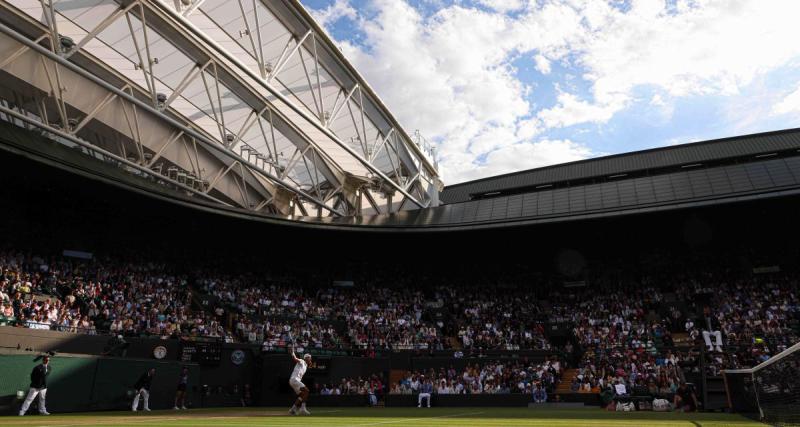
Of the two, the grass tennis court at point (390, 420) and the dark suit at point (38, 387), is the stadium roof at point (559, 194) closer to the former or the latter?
the dark suit at point (38, 387)

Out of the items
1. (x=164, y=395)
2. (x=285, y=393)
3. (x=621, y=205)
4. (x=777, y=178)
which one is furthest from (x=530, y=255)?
(x=164, y=395)

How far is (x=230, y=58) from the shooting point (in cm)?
1905

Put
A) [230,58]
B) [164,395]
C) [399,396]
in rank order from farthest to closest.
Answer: [399,396] → [164,395] → [230,58]

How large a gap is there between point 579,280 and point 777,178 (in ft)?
43.0

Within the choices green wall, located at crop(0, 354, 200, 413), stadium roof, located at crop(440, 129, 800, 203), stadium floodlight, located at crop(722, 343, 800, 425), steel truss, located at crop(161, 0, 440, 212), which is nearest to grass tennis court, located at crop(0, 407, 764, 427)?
stadium floodlight, located at crop(722, 343, 800, 425)

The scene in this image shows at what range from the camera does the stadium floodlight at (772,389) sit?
11078mm

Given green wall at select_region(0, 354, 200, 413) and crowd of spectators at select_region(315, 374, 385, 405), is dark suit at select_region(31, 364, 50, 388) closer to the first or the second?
green wall at select_region(0, 354, 200, 413)

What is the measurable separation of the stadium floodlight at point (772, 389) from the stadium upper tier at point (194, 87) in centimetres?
1722

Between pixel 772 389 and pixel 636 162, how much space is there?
30.6 meters

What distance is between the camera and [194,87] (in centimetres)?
2688

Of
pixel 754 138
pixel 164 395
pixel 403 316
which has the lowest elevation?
pixel 164 395

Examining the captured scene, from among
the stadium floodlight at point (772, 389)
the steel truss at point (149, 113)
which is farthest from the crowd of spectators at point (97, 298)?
the stadium floodlight at point (772, 389)

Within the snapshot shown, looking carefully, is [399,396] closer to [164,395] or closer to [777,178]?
[164,395]

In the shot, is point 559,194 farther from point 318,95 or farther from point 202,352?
point 202,352
